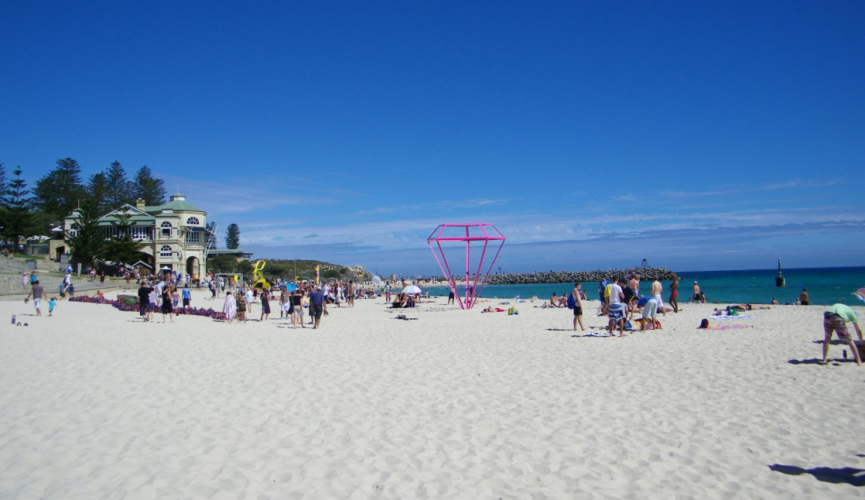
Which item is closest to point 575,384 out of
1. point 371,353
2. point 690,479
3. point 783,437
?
point 783,437

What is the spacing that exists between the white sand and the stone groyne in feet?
267

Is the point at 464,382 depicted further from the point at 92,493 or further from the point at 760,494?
the point at 92,493

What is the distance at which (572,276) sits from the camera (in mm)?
90812

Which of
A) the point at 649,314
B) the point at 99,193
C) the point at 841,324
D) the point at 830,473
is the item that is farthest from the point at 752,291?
the point at 99,193

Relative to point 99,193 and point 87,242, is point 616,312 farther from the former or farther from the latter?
point 99,193

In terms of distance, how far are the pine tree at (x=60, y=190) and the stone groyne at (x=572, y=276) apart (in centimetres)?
6370

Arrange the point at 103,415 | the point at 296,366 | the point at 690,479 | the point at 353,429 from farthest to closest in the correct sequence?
the point at 296,366 < the point at 103,415 < the point at 353,429 < the point at 690,479

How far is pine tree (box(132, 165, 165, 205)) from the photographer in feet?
221

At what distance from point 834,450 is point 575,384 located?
291cm

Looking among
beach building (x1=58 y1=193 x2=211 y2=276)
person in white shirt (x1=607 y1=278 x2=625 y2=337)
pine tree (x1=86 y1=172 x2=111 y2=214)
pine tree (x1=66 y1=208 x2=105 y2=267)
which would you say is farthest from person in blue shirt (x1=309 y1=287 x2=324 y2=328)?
pine tree (x1=86 y1=172 x2=111 y2=214)

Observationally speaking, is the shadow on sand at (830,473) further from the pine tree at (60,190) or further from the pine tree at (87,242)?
the pine tree at (60,190)

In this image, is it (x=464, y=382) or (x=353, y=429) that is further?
(x=464, y=382)

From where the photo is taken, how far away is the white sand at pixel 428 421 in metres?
4.04

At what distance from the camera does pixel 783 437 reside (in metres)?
4.95
